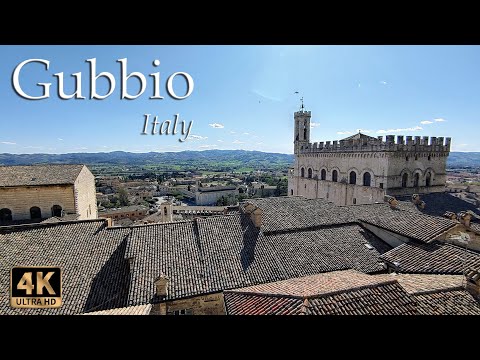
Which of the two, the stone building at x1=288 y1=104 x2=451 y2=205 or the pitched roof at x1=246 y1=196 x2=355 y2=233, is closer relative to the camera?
the pitched roof at x1=246 y1=196 x2=355 y2=233

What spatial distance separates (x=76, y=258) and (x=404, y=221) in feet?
36.3

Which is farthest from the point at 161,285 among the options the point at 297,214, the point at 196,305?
the point at 297,214

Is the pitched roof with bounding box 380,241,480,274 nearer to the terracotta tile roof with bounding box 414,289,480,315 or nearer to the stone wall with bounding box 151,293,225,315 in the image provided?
the terracotta tile roof with bounding box 414,289,480,315

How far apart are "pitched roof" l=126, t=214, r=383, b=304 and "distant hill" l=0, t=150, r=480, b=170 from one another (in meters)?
15.9

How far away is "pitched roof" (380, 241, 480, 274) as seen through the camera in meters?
7.38

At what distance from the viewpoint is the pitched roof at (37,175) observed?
14.3m

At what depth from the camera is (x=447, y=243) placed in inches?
341

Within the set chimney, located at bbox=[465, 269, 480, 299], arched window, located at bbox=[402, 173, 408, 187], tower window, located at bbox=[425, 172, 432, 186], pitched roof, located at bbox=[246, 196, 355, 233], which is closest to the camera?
chimney, located at bbox=[465, 269, 480, 299]

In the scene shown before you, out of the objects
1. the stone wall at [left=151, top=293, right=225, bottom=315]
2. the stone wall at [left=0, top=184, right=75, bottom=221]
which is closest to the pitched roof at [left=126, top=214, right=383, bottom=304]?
the stone wall at [left=151, top=293, right=225, bottom=315]

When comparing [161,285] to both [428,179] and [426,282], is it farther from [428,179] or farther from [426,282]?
[428,179]
